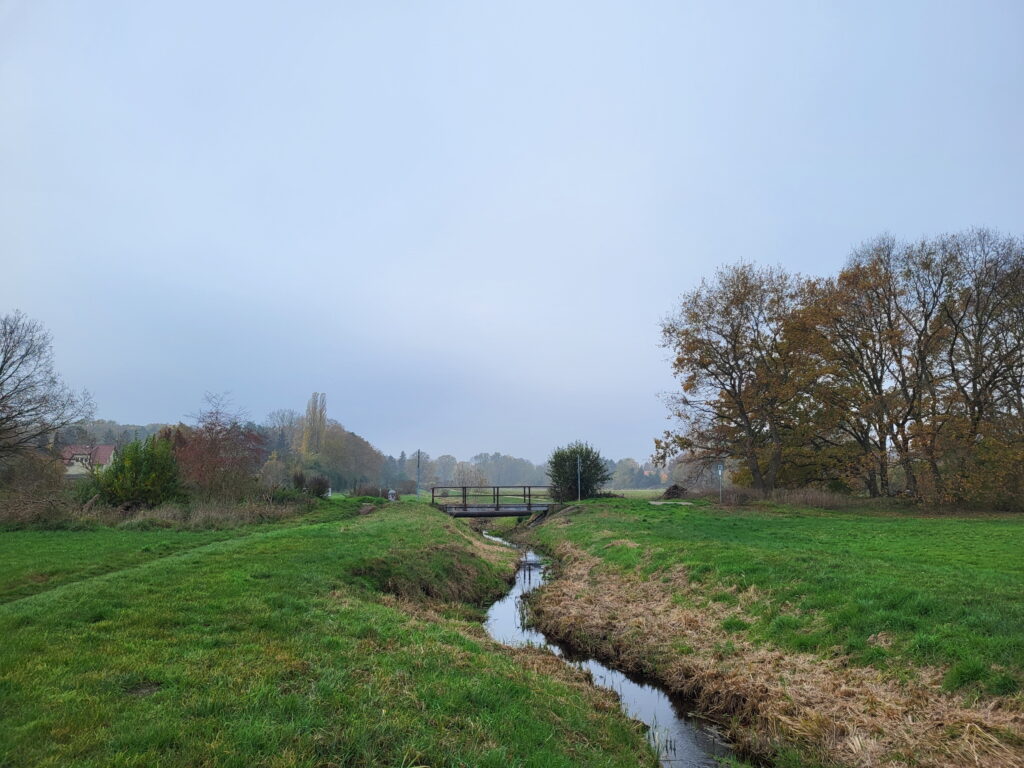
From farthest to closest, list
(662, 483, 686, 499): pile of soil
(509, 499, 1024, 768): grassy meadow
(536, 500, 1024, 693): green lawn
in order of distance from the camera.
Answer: (662, 483, 686, 499): pile of soil → (536, 500, 1024, 693): green lawn → (509, 499, 1024, 768): grassy meadow

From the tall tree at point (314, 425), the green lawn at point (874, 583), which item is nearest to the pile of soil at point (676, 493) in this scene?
the green lawn at point (874, 583)

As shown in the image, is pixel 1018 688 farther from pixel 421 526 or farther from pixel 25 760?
pixel 421 526

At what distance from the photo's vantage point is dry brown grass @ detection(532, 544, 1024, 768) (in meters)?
5.10

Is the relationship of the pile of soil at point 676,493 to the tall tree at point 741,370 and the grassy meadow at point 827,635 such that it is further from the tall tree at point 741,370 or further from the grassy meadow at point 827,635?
the grassy meadow at point 827,635

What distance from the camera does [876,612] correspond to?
7.62 metres

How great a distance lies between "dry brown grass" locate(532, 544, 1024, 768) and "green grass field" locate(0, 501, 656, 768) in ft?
5.37

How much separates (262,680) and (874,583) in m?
9.37

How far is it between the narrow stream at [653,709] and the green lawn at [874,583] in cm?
211

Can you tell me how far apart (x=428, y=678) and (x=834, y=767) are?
4.37 metres

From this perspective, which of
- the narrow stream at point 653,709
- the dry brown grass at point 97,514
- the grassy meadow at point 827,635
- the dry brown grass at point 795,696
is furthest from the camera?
the dry brown grass at point 97,514

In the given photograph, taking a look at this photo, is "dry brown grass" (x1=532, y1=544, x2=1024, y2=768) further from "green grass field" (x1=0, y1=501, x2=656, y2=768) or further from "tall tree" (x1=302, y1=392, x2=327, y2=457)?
"tall tree" (x1=302, y1=392, x2=327, y2=457)

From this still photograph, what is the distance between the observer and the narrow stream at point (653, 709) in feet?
20.3

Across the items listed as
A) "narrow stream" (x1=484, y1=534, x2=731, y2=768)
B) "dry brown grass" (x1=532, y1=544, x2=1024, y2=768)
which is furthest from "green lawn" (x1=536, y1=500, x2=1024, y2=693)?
"narrow stream" (x1=484, y1=534, x2=731, y2=768)

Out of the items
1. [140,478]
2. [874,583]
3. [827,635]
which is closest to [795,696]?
[827,635]
